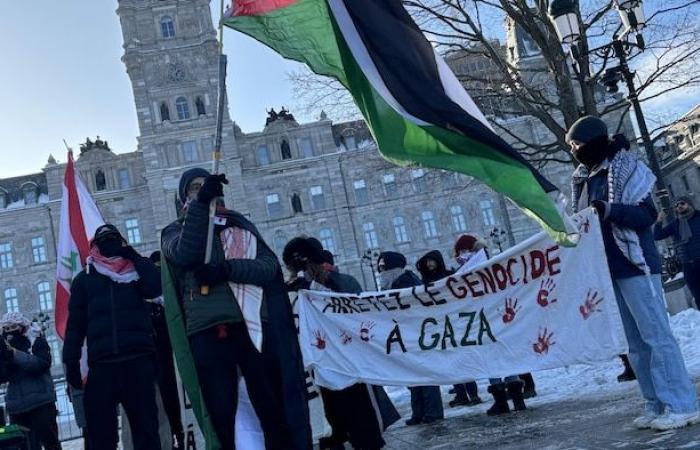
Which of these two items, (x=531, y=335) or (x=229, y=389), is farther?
(x=531, y=335)

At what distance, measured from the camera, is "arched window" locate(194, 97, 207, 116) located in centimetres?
4959

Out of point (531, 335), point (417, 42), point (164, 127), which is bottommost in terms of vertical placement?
point (531, 335)

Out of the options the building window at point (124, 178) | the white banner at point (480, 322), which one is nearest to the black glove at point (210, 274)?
the white banner at point (480, 322)

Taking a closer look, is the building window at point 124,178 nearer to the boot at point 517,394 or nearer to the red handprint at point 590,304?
the boot at point 517,394

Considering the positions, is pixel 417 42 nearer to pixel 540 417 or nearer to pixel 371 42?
pixel 371 42

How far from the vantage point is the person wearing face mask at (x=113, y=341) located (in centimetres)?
450

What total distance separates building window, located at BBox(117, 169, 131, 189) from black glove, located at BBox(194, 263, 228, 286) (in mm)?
49325

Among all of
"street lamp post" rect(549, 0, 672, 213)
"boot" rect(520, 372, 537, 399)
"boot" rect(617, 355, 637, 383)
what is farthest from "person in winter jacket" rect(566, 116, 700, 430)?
"street lamp post" rect(549, 0, 672, 213)

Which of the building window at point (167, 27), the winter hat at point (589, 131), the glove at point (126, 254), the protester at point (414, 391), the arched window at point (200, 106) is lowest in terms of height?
the protester at point (414, 391)

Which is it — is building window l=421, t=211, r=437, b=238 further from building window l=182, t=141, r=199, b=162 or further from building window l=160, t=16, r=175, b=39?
building window l=160, t=16, r=175, b=39

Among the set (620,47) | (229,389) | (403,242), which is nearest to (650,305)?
(229,389)

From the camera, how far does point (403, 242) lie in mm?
50062

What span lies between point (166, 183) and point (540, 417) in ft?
148

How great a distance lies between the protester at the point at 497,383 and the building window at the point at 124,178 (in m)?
46.2
